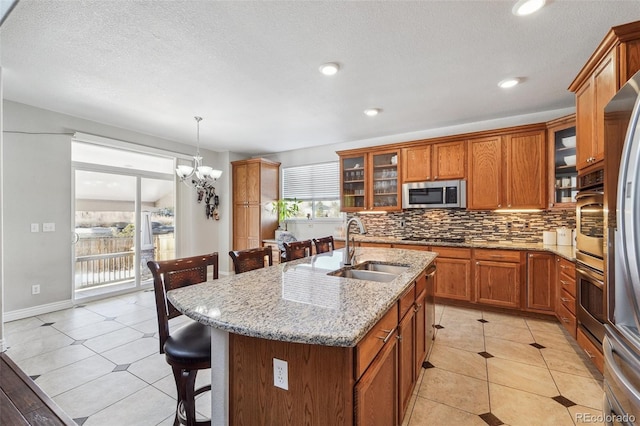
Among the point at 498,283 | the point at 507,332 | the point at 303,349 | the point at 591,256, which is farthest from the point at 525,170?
the point at 303,349

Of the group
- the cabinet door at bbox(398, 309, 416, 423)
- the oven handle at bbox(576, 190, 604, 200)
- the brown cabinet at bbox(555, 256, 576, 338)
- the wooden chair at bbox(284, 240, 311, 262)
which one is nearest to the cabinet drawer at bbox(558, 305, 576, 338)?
the brown cabinet at bbox(555, 256, 576, 338)

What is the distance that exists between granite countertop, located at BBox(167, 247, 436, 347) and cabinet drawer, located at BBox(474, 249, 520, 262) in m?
2.08

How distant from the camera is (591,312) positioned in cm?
218

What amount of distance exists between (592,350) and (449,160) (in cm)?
270

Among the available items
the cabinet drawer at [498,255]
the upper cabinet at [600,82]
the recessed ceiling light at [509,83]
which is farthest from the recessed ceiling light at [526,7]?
the cabinet drawer at [498,255]

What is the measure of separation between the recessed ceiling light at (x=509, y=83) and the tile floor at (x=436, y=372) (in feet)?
8.74

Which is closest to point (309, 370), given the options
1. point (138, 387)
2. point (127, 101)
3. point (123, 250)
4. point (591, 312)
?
point (138, 387)

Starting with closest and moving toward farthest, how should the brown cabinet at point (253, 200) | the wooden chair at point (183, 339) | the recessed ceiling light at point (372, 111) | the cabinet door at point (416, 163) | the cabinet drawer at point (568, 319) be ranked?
1. the wooden chair at point (183, 339)
2. the cabinet drawer at point (568, 319)
3. the recessed ceiling light at point (372, 111)
4. the cabinet door at point (416, 163)
5. the brown cabinet at point (253, 200)

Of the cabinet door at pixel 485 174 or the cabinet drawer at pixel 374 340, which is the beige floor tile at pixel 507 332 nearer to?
the cabinet door at pixel 485 174

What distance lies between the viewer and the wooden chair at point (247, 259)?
7.01ft

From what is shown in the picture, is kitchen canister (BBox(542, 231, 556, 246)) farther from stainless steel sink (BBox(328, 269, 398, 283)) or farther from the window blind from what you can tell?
the window blind

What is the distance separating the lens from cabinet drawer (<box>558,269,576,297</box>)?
266 cm

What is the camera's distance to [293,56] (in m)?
2.45

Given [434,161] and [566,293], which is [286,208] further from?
[566,293]
